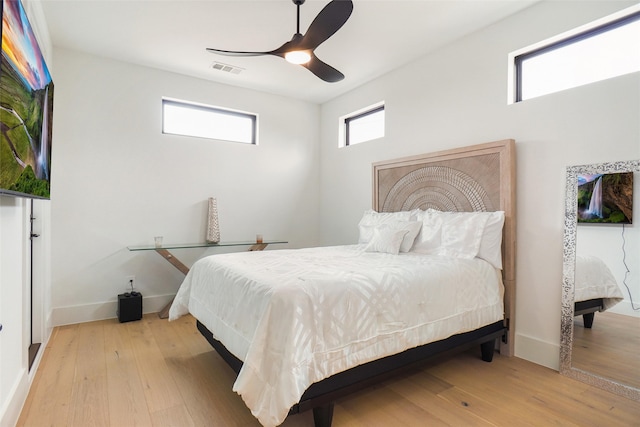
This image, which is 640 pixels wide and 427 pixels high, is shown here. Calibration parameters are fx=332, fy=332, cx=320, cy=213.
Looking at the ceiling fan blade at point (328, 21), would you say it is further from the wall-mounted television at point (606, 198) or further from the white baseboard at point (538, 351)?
the white baseboard at point (538, 351)

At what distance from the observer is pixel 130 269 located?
3699 mm

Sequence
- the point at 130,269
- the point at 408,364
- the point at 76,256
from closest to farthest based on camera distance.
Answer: the point at 408,364 → the point at 76,256 → the point at 130,269

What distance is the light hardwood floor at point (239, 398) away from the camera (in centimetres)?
183

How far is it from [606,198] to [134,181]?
4249 millimetres

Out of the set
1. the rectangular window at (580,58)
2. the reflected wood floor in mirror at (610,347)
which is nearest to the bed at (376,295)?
the reflected wood floor in mirror at (610,347)

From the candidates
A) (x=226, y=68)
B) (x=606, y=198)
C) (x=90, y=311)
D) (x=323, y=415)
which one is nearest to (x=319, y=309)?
(x=323, y=415)

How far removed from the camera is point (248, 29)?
2941 mm

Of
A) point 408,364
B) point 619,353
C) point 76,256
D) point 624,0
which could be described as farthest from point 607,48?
point 76,256

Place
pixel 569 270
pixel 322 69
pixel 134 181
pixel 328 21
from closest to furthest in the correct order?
pixel 328 21 → pixel 569 270 → pixel 322 69 → pixel 134 181

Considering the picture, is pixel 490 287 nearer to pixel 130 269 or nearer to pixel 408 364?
pixel 408 364

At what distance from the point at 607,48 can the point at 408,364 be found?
8.38ft

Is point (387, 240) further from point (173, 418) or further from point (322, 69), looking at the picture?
point (173, 418)

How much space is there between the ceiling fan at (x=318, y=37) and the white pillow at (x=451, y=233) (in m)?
1.51

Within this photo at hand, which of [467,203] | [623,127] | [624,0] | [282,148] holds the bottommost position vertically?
[467,203]
